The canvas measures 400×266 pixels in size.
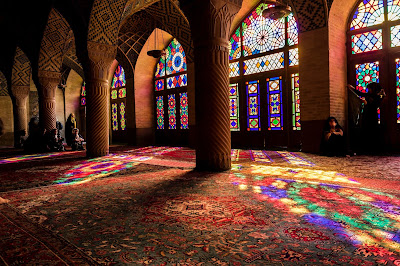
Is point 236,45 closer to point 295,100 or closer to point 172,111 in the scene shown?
point 295,100

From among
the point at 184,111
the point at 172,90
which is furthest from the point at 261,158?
the point at 172,90

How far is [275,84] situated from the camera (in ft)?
33.2

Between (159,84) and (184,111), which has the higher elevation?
(159,84)

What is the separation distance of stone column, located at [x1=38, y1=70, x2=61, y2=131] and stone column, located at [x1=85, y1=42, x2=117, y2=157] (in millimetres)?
4040

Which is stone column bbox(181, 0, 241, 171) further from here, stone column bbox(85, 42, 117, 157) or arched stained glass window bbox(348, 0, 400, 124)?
arched stained glass window bbox(348, 0, 400, 124)

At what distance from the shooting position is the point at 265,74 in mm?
10430

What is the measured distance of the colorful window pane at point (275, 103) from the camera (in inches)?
393

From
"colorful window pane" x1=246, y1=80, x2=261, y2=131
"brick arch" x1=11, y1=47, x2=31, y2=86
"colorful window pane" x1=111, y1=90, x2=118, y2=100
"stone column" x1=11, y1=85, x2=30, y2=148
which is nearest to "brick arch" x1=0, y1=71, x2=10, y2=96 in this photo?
"brick arch" x1=11, y1=47, x2=31, y2=86

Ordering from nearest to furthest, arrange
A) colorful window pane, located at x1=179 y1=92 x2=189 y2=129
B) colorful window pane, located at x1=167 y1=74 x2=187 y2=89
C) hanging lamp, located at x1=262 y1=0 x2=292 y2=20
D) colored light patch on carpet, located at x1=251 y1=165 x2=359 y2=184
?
colored light patch on carpet, located at x1=251 y1=165 x2=359 y2=184 → hanging lamp, located at x1=262 y1=0 x2=292 y2=20 → colorful window pane, located at x1=179 y1=92 x2=189 y2=129 → colorful window pane, located at x1=167 y1=74 x2=187 y2=89

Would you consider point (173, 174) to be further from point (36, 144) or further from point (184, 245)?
point (36, 144)

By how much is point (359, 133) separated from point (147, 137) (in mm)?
9988

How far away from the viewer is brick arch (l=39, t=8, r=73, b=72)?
35.2 feet

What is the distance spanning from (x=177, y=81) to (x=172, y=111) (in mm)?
1475

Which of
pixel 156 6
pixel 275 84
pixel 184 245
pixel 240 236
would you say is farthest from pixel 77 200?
pixel 156 6
